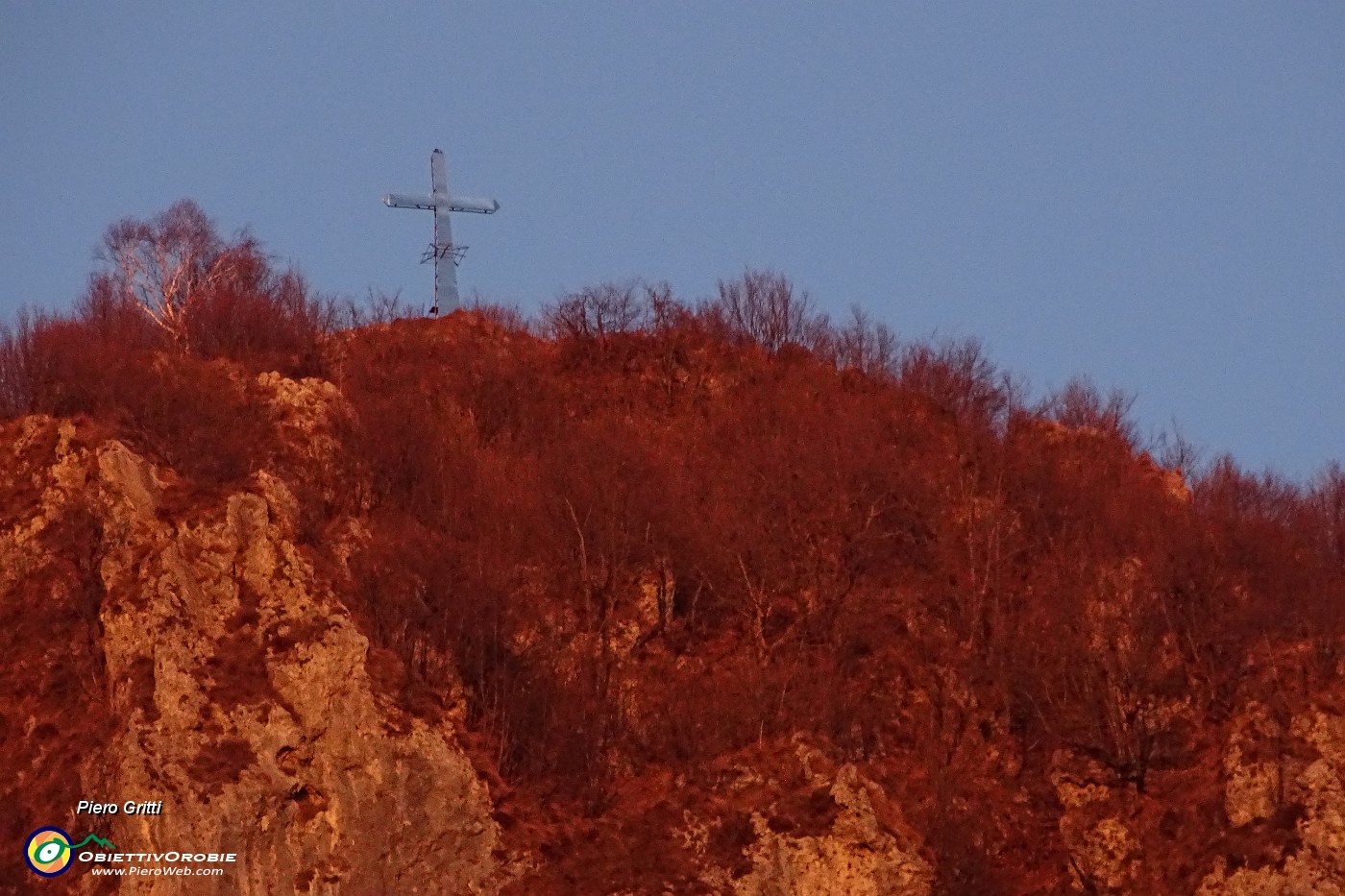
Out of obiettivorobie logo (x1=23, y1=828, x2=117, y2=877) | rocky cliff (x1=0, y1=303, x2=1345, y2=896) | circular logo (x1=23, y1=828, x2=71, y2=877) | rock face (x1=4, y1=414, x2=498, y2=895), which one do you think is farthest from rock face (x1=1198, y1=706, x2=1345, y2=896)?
circular logo (x1=23, y1=828, x2=71, y2=877)

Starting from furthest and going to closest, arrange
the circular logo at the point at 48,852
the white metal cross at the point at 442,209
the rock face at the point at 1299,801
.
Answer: the white metal cross at the point at 442,209 → the rock face at the point at 1299,801 → the circular logo at the point at 48,852

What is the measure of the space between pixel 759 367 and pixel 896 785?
1392cm

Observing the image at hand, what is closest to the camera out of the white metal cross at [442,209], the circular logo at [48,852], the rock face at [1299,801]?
the circular logo at [48,852]

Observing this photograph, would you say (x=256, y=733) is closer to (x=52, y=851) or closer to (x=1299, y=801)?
(x=52, y=851)

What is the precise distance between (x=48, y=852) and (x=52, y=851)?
9 centimetres

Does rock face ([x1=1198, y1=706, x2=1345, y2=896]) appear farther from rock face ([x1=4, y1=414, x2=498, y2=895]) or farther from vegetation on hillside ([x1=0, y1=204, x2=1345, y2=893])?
rock face ([x1=4, y1=414, x2=498, y2=895])

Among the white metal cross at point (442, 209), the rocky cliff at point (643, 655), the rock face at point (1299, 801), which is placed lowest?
the rock face at point (1299, 801)

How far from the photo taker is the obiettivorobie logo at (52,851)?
36969mm

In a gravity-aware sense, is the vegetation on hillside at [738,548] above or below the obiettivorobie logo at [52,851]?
above

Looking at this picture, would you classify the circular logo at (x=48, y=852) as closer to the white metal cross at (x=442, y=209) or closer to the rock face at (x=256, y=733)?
the rock face at (x=256, y=733)

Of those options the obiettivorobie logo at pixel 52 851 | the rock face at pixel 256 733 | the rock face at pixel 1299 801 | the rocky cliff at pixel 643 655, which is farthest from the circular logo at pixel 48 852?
the rock face at pixel 1299 801

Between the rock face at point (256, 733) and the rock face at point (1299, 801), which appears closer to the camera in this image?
the rock face at point (256, 733)

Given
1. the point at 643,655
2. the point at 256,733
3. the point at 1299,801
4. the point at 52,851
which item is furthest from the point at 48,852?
the point at 1299,801

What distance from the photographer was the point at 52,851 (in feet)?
122
